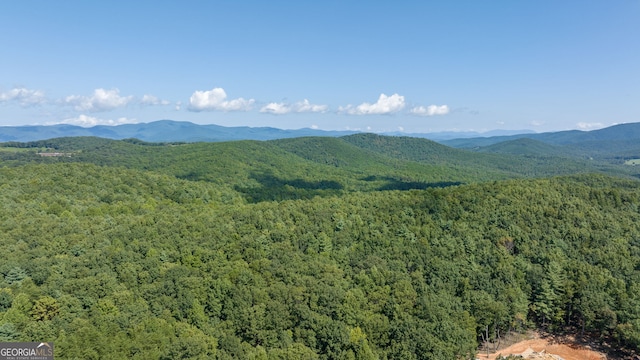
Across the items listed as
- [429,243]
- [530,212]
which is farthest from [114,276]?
[530,212]

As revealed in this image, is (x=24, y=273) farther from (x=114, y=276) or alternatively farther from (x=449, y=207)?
(x=449, y=207)

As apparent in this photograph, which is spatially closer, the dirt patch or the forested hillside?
the forested hillside

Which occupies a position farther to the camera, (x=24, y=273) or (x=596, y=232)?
(x=596, y=232)

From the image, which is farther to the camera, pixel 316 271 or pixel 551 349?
pixel 316 271

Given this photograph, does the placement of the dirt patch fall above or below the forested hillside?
below

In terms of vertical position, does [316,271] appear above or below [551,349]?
above
